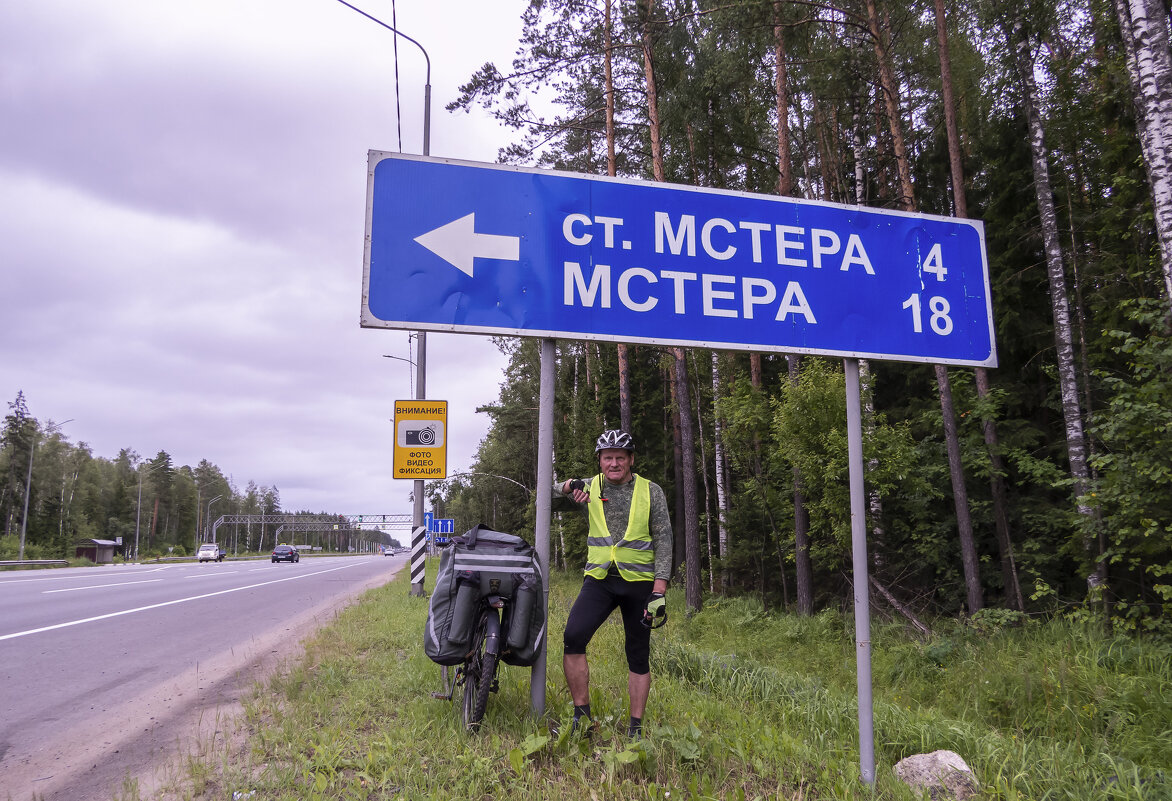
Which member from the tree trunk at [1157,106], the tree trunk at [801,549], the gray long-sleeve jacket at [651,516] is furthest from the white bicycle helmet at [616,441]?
the tree trunk at [801,549]

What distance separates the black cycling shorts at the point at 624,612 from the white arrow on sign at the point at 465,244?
6.65 feet

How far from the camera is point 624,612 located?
4031mm

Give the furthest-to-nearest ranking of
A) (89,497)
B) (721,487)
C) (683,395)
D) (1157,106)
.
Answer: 1. (89,497)
2. (721,487)
3. (683,395)
4. (1157,106)

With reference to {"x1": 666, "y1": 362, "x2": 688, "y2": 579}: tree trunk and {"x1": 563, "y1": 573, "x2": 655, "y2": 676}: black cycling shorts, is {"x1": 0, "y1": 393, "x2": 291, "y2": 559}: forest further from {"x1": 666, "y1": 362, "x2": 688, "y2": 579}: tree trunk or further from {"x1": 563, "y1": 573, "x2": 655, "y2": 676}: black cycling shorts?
{"x1": 563, "y1": 573, "x2": 655, "y2": 676}: black cycling shorts

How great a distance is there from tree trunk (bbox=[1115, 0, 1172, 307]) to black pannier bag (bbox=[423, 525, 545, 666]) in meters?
6.64

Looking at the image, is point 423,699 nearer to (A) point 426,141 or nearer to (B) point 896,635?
(B) point 896,635

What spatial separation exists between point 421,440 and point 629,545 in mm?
10706

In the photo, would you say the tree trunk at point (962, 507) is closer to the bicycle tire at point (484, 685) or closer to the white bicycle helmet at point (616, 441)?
the white bicycle helmet at point (616, 441)

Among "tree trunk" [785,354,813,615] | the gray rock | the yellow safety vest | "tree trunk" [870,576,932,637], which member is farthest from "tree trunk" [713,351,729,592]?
the gray rock

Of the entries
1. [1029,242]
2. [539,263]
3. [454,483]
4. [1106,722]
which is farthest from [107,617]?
[454,483]

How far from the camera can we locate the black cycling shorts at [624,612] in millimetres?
3936

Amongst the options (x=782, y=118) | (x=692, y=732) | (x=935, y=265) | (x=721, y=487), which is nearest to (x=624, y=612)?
(x=692, y=732)

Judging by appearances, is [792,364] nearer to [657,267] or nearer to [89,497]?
[657,267]

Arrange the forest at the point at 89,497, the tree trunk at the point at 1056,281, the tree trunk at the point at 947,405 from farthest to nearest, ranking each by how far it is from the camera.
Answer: the forest at the point at 89,497, the tree trunk at the point at 947,405, the tree trunk at the point at 1056,281
